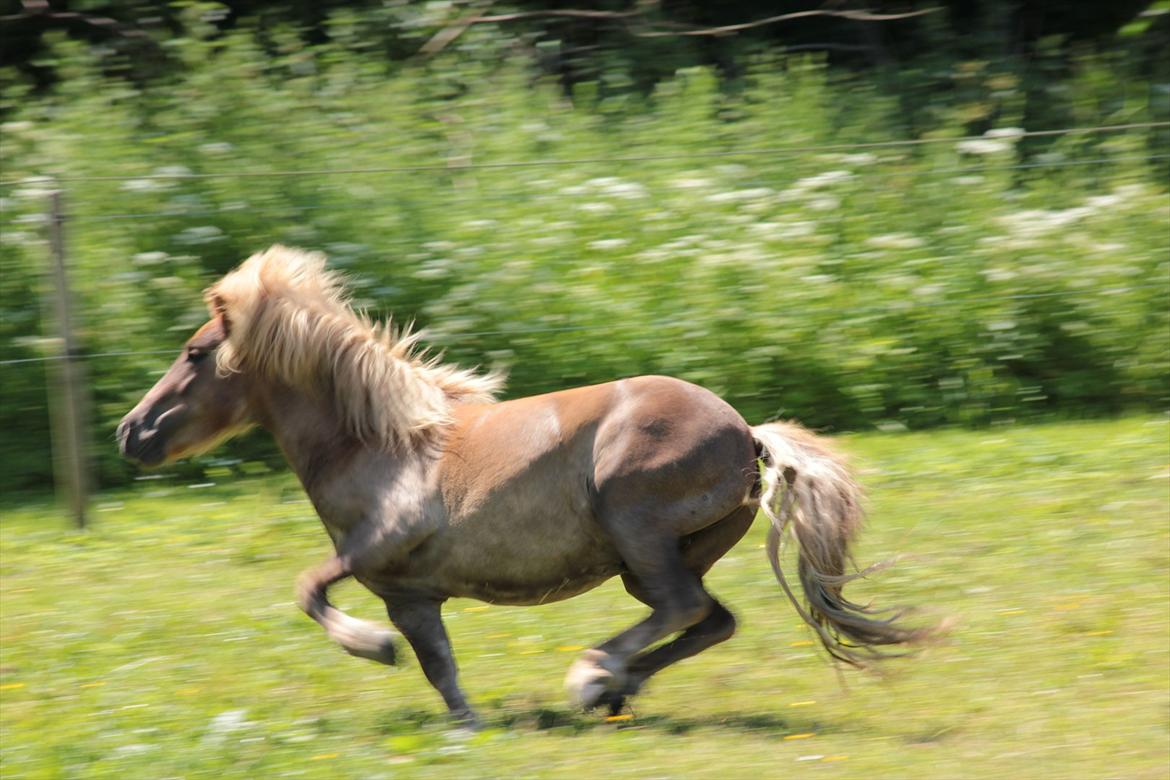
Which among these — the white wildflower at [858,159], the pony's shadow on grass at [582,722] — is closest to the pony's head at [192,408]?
the pony's shadow on grass at [582,722]

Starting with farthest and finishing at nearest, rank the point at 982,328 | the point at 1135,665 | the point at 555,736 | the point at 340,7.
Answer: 1. the point at 340,7
2. the point at 982,328
3. the point at 1135,665
4. the point at 555,736

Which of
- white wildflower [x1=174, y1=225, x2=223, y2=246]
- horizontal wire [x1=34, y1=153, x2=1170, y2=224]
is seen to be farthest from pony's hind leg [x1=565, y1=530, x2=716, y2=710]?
white wildflower [x1=174, y1=225, x2=223, y2=246]

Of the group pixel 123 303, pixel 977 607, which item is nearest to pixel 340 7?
pixel 123 303

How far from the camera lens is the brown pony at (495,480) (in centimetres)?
542

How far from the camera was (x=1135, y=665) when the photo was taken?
19.6ft

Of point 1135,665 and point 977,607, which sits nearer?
point 1135,665

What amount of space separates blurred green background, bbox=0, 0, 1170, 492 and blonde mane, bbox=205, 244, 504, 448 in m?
3.78

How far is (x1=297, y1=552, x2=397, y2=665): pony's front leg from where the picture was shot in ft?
17.8

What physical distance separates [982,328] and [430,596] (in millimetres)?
6039

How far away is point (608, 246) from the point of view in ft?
34.5

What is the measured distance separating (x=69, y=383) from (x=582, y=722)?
15.2ft

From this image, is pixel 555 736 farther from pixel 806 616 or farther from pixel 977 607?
pixel 977 607

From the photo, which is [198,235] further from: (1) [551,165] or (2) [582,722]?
(2) [582,722]

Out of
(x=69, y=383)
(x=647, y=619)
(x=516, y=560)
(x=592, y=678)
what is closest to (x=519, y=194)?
(x=69, y=383)
